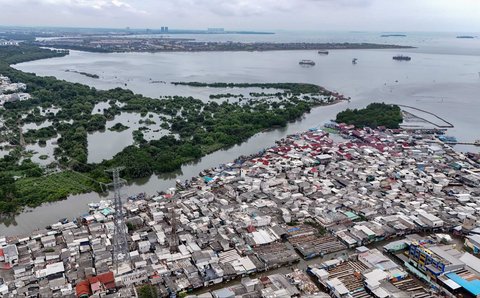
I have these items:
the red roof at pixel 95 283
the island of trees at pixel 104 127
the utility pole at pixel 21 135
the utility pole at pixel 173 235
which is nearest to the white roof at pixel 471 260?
the utility pole at pixel 173 235

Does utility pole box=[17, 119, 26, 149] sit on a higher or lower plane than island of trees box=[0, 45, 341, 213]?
lower

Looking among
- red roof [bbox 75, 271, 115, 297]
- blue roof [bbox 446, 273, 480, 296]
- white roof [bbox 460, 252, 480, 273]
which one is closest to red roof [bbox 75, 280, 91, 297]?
red roof [bbox 75, 271, 115, 297]

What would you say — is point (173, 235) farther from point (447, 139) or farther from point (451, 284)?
point (447, 139)

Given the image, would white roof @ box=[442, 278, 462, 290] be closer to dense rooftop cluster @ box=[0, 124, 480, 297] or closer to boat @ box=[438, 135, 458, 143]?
dense rooftop cluster @ box=[0, 124, 480, 297]

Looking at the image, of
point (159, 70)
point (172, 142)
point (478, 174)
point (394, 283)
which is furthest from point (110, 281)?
point (159, 70)

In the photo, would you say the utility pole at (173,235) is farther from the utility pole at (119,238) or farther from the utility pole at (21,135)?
the utility pole at (21,135)

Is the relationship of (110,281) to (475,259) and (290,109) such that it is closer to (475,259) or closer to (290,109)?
(475,259)

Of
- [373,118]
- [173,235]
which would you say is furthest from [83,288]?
[373,118]
